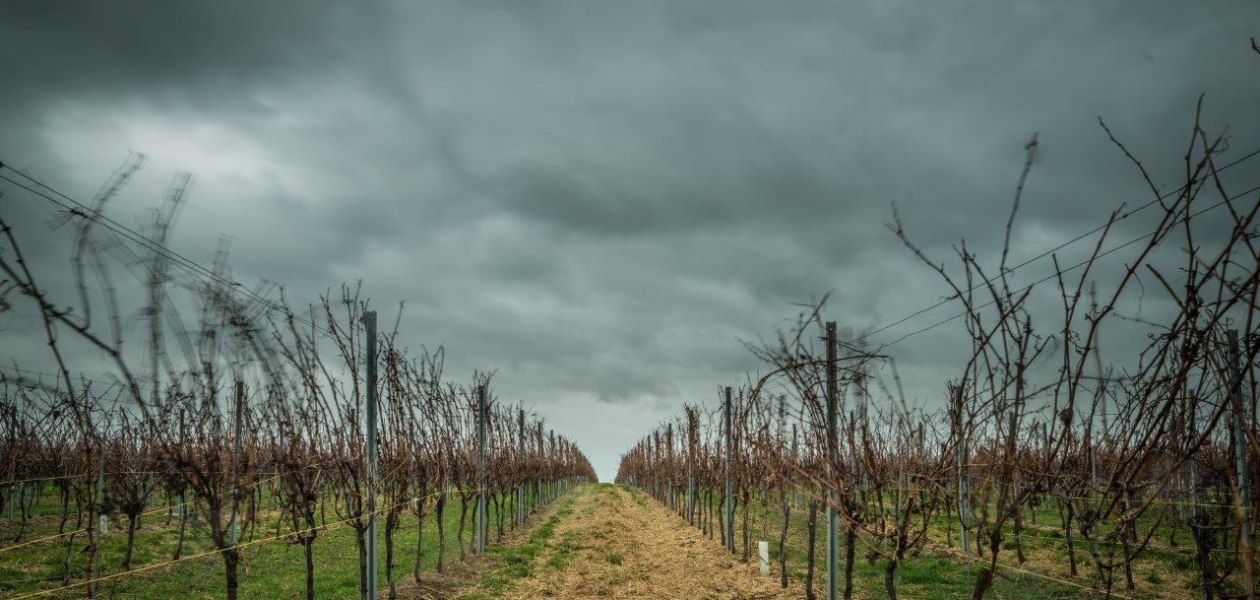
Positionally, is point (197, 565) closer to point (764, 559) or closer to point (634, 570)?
point (634, 570)

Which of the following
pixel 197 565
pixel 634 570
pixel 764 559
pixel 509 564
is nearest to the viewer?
pixel 764 559

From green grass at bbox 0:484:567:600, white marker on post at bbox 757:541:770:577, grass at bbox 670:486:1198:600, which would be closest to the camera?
grass at bbox 670:486:1198:600

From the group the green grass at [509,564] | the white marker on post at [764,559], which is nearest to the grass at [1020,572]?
the white marker on post at [764,559]

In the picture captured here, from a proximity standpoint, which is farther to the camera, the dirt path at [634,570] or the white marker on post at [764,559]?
the white marker on post at [764,559]

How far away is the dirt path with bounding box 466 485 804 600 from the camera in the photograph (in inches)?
420

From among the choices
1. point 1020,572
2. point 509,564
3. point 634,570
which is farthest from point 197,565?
point 1020,572

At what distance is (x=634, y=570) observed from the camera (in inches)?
506

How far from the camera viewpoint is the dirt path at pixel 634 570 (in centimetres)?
1066

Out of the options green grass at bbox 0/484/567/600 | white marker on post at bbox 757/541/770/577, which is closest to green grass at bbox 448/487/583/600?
green grass at bbox 0/484/567/600

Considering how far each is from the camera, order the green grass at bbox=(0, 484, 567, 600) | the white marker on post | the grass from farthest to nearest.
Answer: the white marker on post < the green grass at bbox=(0, 484, 567, 600) < the grass

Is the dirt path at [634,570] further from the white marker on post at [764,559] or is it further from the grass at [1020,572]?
the grass at [1020,572]

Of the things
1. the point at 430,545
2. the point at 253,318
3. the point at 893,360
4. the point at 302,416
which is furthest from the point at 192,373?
the point at 430,545

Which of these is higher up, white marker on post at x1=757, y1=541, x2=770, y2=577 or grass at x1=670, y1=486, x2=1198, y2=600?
white marker on post at x1=757, y1=541, x2=770, y2=577

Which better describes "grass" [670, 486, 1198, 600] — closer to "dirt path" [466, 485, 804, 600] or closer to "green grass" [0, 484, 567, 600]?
"dirt path" [466, 485, 804, 600]
